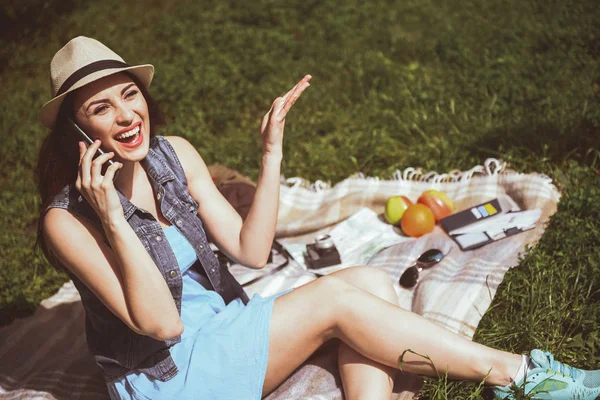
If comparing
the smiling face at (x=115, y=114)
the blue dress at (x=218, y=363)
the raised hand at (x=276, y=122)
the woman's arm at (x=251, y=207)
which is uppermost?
the smiling face at (x=115, y=114)

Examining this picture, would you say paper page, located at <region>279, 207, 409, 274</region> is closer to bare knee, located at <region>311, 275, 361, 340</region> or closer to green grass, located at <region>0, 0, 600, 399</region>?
green grass, located at <region>0, 0, 600, 399</region>

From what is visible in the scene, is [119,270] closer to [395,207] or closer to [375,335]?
[375,335]

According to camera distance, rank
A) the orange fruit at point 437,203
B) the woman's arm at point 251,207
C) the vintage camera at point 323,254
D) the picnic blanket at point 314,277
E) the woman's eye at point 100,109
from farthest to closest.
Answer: the orange fruit at point 437,203, the vintage camera at point 323,254, the picnic blanket at point 314,277, the woman's arm at point 251,207, the woman's eye at point 100,109

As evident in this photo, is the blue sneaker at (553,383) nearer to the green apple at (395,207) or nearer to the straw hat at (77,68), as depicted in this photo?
the green apple at (395,207)

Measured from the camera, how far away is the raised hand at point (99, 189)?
8.10 feet

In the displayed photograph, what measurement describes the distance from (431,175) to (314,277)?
1401 mm

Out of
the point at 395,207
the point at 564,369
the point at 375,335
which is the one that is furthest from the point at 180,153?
the point at 564,369

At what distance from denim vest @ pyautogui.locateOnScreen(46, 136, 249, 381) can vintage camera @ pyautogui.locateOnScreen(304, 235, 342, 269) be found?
1.16 meters

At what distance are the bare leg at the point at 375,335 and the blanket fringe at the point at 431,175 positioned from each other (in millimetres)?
2103

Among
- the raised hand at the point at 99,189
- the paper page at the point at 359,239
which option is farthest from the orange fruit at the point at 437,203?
the raised hand at the point at 99,189

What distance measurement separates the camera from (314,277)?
4.13 m

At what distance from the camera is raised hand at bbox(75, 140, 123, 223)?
247cm

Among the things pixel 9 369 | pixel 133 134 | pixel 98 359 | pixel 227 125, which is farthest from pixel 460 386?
pixel 227 125

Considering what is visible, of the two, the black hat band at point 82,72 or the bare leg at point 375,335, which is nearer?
the black hat band at point 82,72
